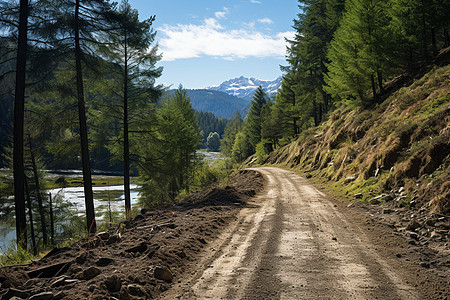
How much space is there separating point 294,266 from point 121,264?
344 cm

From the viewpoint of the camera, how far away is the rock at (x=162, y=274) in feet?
17.4

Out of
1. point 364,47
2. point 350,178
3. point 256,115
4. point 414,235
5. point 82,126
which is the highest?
point 364,47

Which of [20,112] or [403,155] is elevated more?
[20,112]

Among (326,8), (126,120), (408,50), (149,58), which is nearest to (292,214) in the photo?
(126,120)

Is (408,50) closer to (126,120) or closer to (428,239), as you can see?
(428,239)

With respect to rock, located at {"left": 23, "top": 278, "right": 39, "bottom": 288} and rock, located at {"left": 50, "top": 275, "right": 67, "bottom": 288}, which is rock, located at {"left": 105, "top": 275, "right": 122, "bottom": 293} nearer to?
rock, located at {"left": 50, "top": 275, "right": 67, "bottom": 288}

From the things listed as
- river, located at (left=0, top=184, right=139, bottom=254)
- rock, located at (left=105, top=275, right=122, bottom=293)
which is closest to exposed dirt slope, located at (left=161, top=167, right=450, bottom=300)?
rock, located at (left=105, top=275, right=122, bottom=293)

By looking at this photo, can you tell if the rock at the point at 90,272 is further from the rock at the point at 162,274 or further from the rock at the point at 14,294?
the rock at the point at 162,274

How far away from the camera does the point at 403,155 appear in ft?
40.7

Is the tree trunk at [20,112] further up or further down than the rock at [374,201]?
further up

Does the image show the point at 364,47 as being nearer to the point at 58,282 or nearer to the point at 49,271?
the point at 49,271

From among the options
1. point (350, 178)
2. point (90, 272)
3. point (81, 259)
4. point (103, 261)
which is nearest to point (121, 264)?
point (103, 261)

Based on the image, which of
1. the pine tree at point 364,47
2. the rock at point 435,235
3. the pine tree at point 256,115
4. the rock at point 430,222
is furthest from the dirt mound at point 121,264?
the pine tree at point 256,115

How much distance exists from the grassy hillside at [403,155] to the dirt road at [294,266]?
2.81 m
